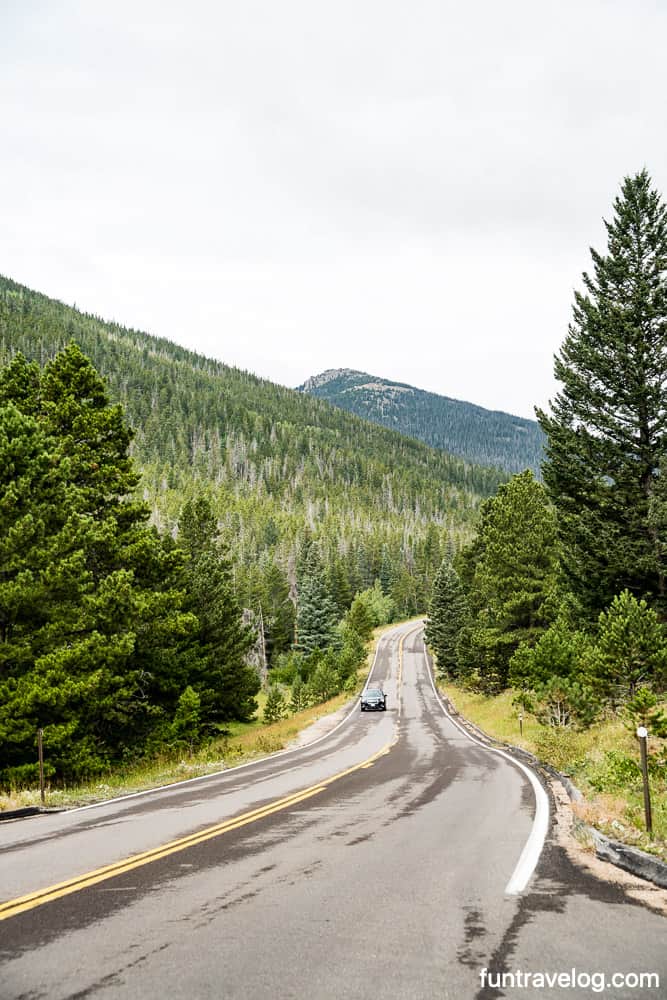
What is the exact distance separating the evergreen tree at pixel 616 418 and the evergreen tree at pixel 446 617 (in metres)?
36.5

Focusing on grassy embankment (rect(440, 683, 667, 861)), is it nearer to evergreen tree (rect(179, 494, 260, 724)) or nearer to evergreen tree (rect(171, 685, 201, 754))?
evergreen tree (rect(171, 685, 201, 754))

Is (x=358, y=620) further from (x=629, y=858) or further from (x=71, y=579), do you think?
(x=629, y=858)

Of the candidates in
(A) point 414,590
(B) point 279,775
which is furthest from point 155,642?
(A) point 414,590

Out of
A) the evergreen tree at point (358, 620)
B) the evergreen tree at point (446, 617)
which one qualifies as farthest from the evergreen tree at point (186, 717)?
the evergreen tree at point (358, 620)

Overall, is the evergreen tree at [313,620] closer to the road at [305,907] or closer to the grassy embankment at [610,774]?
the grassy embankment at [610,774]

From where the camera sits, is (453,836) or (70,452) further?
(70,452)

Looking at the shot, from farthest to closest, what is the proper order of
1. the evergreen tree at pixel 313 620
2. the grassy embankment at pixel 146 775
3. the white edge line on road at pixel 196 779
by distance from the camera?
the evergreen tree at pixel 313 620, the grassy embankment at pixel 146 775, the white edge line on road at pixel 196 779

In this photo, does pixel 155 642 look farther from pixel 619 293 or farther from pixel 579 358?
pixel 619 293

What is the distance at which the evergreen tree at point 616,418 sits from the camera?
24.0 meters

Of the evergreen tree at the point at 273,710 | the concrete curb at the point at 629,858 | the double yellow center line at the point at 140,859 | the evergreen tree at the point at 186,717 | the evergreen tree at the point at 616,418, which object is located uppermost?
the evergreen tree at the point at 616,418

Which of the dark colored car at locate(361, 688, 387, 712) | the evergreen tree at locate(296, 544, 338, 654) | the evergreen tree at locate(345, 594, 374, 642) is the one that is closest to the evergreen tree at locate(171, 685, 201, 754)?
the dark colored car at locate(361, 688, 387, 712)

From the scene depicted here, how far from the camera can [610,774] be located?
11.4m

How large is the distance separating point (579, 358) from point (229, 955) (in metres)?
25.7

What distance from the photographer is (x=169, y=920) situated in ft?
16.1
